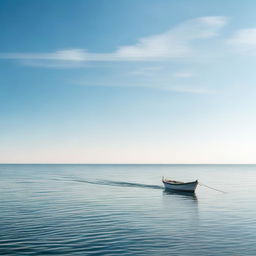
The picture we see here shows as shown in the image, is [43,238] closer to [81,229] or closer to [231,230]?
[81,229]

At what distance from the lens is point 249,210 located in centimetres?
5206

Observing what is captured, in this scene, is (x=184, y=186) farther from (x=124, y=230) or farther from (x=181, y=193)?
(x=124, y=230)

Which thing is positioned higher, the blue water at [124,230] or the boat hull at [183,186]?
the blue water at [124,230]

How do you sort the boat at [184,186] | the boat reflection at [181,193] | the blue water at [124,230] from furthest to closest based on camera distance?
the boat at [184,186] → the boat reflection at [181,193] → the blue water at [124,230]

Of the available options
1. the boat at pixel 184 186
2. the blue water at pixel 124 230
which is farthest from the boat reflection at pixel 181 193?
the blue water at pixel 124 230

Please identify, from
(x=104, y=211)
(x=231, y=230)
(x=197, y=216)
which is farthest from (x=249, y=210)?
(x=104, y=211)

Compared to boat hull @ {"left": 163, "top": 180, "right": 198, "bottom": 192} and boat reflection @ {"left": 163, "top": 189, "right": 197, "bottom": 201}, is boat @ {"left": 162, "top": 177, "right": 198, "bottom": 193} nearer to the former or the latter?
boat hull @ {"left": 163, "top": 180, "right": 198, "bottom": 192}

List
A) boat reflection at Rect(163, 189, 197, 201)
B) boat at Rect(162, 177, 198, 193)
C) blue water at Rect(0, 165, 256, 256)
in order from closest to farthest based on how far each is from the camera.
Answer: blue water at Rect(0, 165, 256, 256)
boat reflection at Rect(163, 189, 197, 201)
boat at Rect(162, 177, 198, 193)

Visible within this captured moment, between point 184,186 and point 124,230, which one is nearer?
point 124,230

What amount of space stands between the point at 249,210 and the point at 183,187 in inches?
1134

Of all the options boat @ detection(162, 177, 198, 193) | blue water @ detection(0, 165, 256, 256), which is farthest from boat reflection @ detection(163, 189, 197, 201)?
blue water @ detection(0, 165, 256, 256)

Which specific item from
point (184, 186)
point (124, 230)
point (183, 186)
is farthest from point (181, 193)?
point (124, 230)

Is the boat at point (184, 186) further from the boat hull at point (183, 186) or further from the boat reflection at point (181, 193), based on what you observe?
the boat reflection at point (181, 193)

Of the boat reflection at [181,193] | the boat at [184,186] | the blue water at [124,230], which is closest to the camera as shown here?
the blue water at [124,230]
